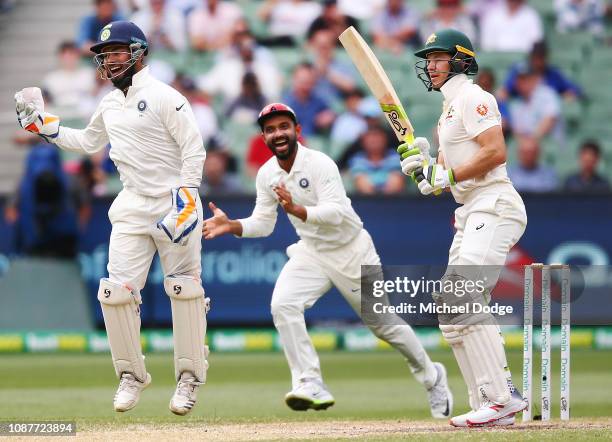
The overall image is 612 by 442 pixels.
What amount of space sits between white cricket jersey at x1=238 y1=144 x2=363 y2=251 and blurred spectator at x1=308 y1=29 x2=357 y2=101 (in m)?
5.10

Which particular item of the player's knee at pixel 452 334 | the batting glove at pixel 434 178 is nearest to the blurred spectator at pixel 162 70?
the batting glove at pixel 434 178

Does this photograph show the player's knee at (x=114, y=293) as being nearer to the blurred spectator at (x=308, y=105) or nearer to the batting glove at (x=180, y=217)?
the batting glove at (x=180, y=217)

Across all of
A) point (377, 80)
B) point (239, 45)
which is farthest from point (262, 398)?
point (239, 45)

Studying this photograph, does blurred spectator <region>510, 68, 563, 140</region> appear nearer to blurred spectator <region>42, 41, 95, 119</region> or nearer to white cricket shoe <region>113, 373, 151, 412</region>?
blurred spectator <region>42, 41, 95, 119</region>

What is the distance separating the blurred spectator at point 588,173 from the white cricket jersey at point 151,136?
5408 millimetres

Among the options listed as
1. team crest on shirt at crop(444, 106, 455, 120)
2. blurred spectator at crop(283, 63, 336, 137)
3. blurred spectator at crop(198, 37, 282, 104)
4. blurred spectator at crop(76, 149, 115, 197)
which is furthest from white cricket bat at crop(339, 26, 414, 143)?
blurred spectator at crop(198, 37, 282, 104)

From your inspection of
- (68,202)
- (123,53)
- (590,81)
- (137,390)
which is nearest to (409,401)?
(137,390)

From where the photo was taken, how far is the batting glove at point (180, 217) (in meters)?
5.60

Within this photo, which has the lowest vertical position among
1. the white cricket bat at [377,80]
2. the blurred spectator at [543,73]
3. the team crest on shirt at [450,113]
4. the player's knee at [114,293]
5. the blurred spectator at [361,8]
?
the player's knee at [114,293]

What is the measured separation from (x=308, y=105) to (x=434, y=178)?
6.06 meters

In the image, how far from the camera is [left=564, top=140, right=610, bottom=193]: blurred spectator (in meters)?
10.7

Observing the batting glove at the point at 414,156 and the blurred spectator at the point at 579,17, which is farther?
the blurred spectator at the point at 579,17

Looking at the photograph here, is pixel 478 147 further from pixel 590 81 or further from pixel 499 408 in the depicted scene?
pixel 590 81

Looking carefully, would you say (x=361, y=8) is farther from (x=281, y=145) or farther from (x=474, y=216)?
(x=474, y=216)
